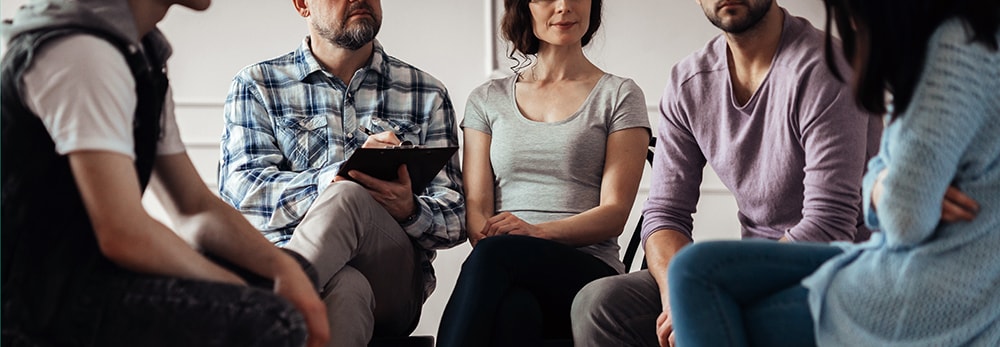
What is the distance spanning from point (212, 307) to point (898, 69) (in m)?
0.80

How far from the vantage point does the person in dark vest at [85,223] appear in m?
1.18

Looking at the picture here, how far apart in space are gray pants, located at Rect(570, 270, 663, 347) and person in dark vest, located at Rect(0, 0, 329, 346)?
793mm

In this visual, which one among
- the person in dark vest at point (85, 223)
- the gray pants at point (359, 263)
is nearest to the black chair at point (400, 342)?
the gray pants at point (359, 263)

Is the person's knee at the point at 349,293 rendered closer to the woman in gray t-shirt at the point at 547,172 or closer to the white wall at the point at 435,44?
the woman in gray t-shirt at the point at 547,172

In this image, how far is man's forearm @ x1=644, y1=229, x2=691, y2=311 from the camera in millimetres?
1943

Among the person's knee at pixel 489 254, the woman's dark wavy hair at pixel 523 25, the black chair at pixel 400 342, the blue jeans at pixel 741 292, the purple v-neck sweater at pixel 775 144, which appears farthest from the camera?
the woman's dark wavy hair at pixel 523 25

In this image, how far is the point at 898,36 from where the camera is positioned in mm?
1172

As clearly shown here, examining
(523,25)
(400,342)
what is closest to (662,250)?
(400,342)

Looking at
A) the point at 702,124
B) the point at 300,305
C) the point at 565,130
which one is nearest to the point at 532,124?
the point at 565,130

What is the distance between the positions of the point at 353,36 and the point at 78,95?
1.30m

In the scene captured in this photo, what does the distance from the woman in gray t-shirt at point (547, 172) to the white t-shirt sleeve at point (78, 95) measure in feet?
2.95

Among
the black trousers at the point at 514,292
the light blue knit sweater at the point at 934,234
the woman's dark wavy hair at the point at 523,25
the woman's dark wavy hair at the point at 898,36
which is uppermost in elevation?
the woman's dark wavy hair at the point at 898,36

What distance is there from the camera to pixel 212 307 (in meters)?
1.20

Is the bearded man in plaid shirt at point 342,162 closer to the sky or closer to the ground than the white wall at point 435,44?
closer to the sky
